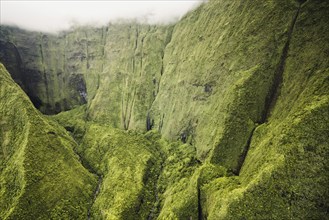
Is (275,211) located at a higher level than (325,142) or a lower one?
lower

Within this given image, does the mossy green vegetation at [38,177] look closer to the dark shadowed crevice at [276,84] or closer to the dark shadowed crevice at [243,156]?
the dark shadowed crevice at [243,156]

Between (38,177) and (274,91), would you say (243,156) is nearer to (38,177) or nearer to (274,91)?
(274,91)

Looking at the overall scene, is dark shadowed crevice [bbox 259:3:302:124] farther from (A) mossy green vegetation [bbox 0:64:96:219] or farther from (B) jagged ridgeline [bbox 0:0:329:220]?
(A) mossy green vegetation [bbox 0:64:96:219]

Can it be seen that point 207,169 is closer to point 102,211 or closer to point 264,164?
point 264,164

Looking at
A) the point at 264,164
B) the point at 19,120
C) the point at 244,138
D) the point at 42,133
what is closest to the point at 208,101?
the point at 244,138

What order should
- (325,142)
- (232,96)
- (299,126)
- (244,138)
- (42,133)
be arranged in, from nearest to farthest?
(325,142) < (299,126) < (244,138) < (232,96) < (42,133)

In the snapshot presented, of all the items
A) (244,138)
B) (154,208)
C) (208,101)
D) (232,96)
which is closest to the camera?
(244,138)

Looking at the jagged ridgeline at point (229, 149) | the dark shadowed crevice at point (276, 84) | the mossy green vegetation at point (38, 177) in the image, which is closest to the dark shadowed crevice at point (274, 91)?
the dark shadowed crevice at point (276, 84)

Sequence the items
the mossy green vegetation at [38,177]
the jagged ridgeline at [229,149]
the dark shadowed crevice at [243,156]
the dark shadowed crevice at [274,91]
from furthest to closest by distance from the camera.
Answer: the mossy green vegetation at [38,177] < the dark shadowed crevice at [243,156] < the dark shadowed crevice at [274,91] < the jagged ridgeline at [229,149]
